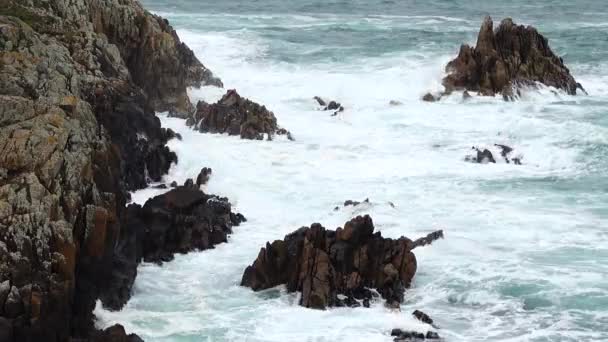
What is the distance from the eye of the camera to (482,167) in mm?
31422

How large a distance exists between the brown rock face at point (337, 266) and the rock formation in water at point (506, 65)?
22.7 m

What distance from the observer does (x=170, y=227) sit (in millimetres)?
23375

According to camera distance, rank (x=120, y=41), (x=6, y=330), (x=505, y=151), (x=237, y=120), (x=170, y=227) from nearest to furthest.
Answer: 1. (x=6, y=330)
2. (x=170, y=227)
3. (x=505, y=151)
4. (x=120, y=41)
5. (x=237, y=120)

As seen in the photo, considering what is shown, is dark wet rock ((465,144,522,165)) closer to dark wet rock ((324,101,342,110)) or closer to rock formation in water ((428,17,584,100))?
dark wet rock ((324,101,342,110))

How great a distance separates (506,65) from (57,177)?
31.0 m

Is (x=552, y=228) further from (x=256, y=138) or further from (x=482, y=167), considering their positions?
(x=256, y=138)

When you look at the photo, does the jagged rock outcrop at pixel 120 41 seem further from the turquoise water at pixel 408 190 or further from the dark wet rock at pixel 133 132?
the turquoise water at pixel 408 190

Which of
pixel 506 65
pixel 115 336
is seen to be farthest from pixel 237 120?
pixel 115 336

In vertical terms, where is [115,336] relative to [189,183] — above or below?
below

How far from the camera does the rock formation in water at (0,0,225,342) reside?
53.9 ft

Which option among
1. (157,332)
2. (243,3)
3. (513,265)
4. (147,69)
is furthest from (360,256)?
(243,3)

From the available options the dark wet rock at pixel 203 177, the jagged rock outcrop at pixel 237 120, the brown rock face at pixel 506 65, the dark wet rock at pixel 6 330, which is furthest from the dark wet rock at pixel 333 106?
the dark wet rock at pixel 6 330

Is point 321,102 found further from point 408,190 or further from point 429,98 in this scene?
point 408,190

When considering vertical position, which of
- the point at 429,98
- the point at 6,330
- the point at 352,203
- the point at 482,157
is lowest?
the point at 6,330
